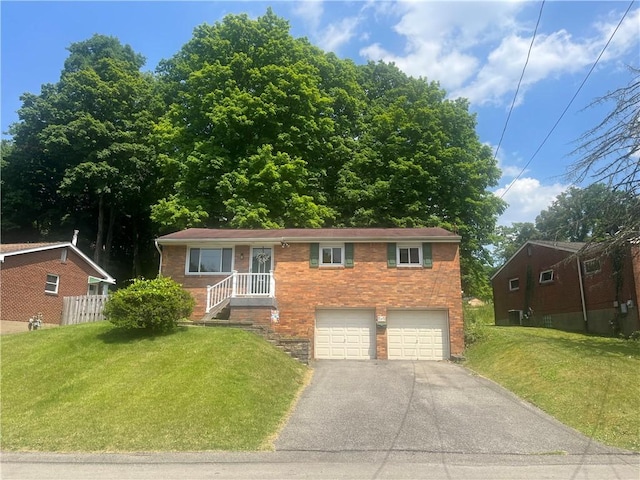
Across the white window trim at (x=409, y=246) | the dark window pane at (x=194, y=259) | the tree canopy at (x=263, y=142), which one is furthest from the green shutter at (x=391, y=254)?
the tree canopy at (x=263, y=142)

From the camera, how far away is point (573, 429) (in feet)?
32.6

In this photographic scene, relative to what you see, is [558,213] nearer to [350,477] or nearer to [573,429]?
[573,429]

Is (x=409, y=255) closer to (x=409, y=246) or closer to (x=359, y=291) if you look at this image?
(x=409, y=246)

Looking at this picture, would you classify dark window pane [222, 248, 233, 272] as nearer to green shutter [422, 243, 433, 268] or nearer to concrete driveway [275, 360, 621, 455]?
concrete driveway [275, 360, 621, 455]

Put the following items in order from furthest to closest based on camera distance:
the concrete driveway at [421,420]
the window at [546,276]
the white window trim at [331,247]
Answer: the window at [546,276] → the white window trim at [331,247] → the concrete driveway at [421,420]

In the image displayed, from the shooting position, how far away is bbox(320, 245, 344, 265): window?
19116 millimetres

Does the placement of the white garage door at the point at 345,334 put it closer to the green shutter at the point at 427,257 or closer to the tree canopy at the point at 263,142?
the green shutter at the point at 427,257

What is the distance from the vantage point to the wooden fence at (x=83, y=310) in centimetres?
2036

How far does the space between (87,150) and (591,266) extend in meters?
30.5

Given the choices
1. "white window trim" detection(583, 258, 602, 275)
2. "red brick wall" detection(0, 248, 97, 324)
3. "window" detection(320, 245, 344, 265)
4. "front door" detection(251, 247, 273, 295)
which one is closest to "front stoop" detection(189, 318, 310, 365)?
"front door" detection(251, 247, 273, 295)

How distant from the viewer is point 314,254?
19188mm

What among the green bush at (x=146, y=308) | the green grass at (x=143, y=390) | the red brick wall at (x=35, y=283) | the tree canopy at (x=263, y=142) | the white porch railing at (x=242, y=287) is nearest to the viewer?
the green grass at (x=143, y=390)

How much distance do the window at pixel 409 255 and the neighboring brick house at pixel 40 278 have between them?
57.0 feet

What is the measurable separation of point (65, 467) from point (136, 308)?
7196mm
